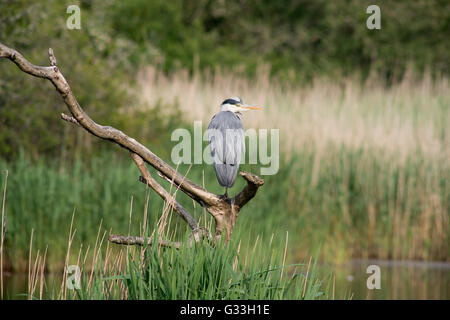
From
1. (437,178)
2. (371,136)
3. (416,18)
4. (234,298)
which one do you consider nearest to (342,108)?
(371,136)

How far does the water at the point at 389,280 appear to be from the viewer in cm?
685

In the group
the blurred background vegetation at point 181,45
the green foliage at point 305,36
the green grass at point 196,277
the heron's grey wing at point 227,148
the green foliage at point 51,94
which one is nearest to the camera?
the green grass at point 196,277

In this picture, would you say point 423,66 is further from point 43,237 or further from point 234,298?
point 234,298

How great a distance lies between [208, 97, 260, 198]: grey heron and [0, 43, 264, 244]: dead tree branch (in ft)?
2.17

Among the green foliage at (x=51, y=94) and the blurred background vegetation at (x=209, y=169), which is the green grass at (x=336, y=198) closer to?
the blurred background vegetation at (x=209, y=169)

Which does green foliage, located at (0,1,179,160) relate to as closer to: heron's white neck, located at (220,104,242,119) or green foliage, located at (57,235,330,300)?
heron's white neck, located at (220,104,242,119)

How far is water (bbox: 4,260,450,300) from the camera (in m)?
6.85

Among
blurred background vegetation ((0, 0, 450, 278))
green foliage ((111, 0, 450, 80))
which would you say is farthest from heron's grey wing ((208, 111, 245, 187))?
green foliage ((111, 0, 450, 80))

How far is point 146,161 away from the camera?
11.0 feet

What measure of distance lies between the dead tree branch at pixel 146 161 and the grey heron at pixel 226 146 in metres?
0.66

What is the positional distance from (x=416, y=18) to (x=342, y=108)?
9921mm

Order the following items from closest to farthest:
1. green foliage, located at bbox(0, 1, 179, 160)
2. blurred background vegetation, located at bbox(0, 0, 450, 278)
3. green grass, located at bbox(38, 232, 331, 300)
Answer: green grass, located at bbox(38, 232, 331, 300)
blurred background vegetation, located at bbox(0, 0, 450, 278)
green foliage, located at bbox(0, 1, 179, 160)

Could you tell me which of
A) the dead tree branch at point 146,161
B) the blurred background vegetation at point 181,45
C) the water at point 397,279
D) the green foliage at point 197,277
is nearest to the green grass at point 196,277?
the green foliage at point 197,277

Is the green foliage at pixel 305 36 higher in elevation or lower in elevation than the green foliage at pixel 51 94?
higher
